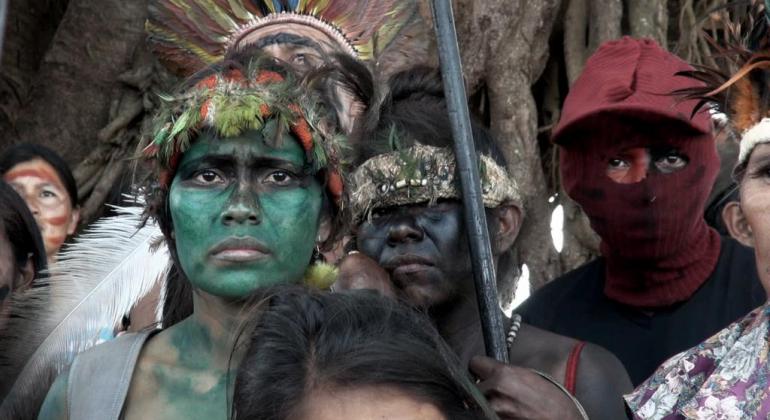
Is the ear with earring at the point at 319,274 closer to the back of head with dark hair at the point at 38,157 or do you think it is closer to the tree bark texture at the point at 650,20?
the back of head with dark hair at the point at 38,157

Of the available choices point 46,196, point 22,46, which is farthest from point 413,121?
point 22,46

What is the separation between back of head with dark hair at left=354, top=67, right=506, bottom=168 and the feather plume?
65 centimetres

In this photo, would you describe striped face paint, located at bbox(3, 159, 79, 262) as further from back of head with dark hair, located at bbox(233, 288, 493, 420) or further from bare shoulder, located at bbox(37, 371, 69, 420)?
back of head with dark hair, located at bbox(233, 288, 493, 420)

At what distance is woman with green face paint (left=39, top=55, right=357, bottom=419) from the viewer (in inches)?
115

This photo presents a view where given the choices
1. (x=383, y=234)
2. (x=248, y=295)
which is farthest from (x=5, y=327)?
(x=383, y=234)

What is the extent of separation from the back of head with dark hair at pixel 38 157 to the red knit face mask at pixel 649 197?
6.11 ft

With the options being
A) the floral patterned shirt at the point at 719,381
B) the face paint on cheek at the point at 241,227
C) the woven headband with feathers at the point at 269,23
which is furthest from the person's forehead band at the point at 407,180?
the floral patterned shirt at the point at 719,381

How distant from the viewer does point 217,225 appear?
2943mm

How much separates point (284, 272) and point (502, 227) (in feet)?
3.51

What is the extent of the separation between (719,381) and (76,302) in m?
1.52

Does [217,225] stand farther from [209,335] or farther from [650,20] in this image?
[650,20]

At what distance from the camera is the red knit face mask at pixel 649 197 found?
4.13 meters

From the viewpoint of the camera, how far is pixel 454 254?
3.69 m

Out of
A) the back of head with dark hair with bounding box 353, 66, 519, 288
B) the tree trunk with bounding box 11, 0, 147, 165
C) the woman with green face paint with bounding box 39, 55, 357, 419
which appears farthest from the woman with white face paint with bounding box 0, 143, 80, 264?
the woman with green face paint with bounding box 39, 55, 357, 419
